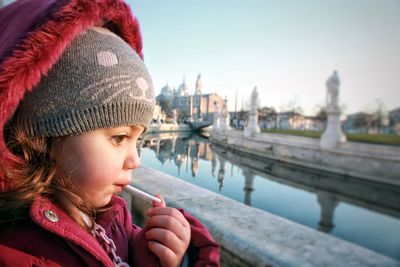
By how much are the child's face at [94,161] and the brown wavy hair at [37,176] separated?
0.8 inches

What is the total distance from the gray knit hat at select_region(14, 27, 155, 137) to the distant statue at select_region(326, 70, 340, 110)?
9940 millimetres

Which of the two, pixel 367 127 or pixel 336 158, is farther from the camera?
pixel 336 158

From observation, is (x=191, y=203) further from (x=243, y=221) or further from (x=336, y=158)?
(x=336, y=158)

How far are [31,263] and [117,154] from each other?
327 millimetres

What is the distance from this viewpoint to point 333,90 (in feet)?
30.4

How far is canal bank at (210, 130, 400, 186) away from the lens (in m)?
7.20

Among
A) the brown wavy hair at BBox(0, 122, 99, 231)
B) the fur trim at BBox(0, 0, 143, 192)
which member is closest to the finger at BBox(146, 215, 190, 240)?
the brown wavy hair at BBox(0, 122, 99, 231)

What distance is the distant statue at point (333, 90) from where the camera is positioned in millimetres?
9172

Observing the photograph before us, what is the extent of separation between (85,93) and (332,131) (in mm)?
9957

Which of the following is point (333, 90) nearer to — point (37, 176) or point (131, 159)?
point (131, 159)

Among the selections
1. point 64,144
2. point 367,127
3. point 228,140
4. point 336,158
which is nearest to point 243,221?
point 64,144

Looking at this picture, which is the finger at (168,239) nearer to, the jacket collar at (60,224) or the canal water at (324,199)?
the jacket collar at (60,224)

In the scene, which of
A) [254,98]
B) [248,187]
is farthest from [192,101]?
[248,187]

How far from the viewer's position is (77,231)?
645 millimetres
